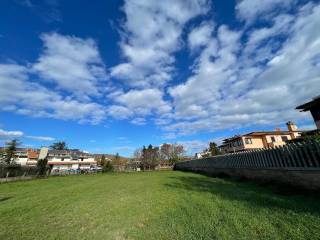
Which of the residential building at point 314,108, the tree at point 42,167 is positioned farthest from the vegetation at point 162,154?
the residential building at point 314,108

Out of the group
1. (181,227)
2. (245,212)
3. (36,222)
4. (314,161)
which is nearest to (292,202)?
(245,212)

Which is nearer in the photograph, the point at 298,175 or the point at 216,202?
the point at 216,202

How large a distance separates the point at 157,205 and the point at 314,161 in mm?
5520

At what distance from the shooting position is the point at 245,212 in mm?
4875

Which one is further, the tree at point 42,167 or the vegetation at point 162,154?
the vegetation at point 162,154

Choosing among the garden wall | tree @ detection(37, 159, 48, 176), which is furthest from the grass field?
tree @ detection(37, 159, 48, 176)

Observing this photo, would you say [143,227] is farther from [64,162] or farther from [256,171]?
[64,162]

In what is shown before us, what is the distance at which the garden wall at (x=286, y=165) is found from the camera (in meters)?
6.41

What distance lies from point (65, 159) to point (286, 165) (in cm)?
7159

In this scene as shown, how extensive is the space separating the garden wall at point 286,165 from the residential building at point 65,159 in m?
58.4

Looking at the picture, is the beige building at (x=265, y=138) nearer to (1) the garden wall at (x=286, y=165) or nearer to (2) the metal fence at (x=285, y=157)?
(2) the metal fence at (x=285, y=157)

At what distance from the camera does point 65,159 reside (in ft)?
219

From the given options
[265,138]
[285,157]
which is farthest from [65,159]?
[285,157]

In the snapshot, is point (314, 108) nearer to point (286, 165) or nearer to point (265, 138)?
point (286, 165)
